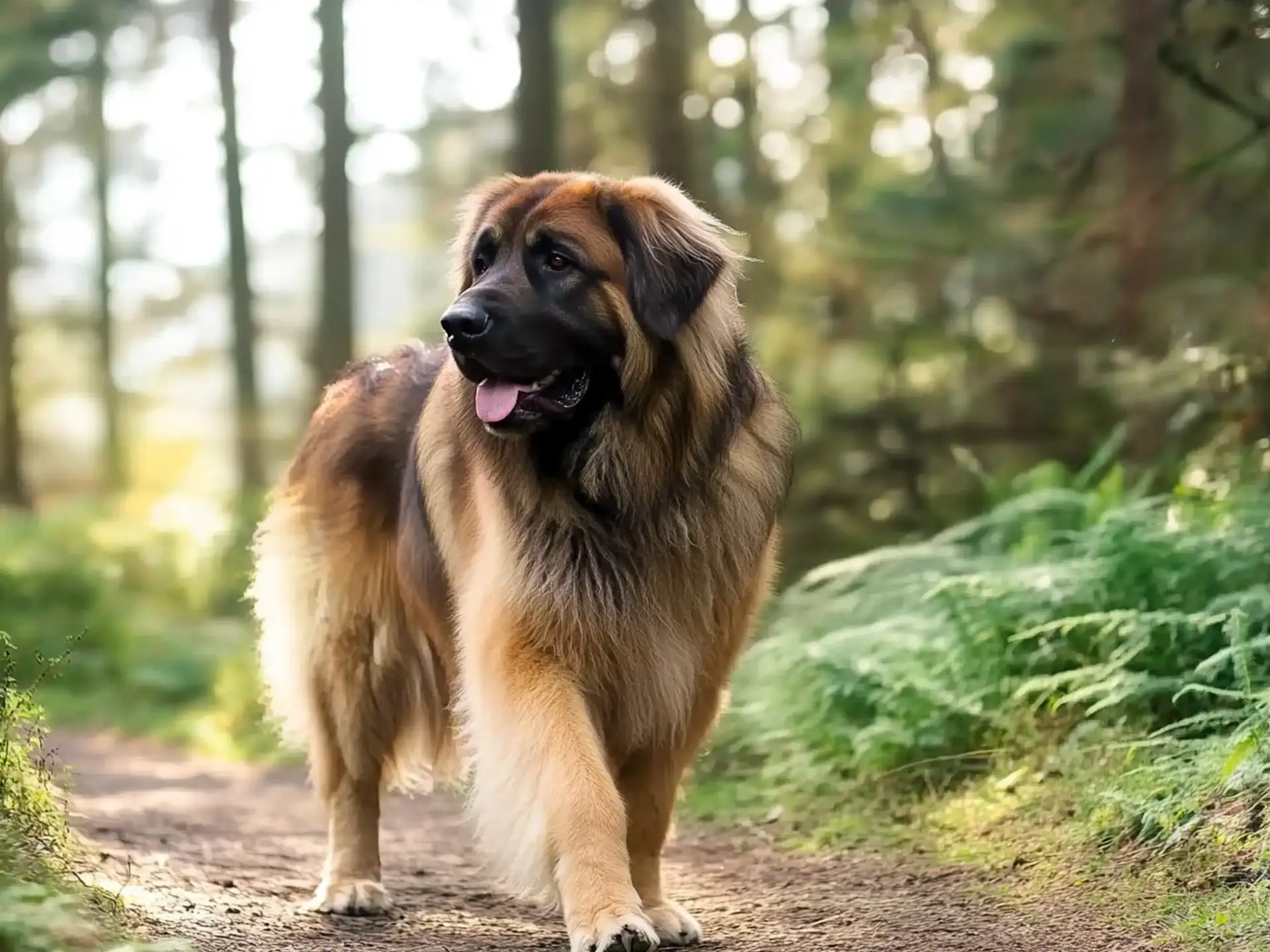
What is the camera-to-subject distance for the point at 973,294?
10.1m

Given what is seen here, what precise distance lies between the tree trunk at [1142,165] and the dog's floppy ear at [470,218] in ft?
14.1

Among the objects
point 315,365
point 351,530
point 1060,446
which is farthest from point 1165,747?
point 315,365

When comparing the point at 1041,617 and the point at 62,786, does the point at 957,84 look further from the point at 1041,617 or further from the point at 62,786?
the point at 62,786

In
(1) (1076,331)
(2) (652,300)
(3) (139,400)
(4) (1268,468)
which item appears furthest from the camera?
(3) (139,400)

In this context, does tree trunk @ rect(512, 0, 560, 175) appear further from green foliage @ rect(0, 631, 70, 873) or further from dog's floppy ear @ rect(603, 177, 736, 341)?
green foliage @ rect(0, 631, 70, 873)

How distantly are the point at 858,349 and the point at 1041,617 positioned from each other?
541 cm

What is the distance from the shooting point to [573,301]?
4312 millimetres

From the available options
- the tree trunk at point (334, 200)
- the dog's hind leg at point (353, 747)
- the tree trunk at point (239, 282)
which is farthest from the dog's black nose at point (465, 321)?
the tree trunk at point (239, 282)

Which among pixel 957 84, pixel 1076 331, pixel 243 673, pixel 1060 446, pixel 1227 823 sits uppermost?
pixel 957 84

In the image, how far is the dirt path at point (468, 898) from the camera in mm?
3990

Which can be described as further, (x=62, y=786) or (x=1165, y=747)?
(x=1165, y=747)

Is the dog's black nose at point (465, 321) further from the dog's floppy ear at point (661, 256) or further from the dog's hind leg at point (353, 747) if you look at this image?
the dog's hind leg at point (353, 747)

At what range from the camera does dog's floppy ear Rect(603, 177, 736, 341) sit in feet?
14.1

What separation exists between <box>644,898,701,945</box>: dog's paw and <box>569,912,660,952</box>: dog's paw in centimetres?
54
